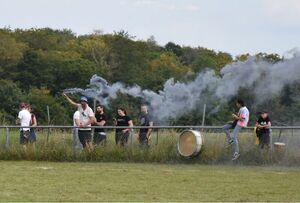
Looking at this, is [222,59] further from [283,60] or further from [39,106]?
[283,60]

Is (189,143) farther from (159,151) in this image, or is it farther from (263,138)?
(263,138)

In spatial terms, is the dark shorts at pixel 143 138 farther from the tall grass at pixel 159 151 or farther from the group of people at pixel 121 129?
the tall grass at pixel 159 151

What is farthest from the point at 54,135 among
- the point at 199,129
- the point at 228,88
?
the point at 228,88

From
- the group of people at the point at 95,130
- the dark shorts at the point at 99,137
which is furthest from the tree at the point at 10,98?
the dark shorts at the point at 99,137

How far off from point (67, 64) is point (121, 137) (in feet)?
162

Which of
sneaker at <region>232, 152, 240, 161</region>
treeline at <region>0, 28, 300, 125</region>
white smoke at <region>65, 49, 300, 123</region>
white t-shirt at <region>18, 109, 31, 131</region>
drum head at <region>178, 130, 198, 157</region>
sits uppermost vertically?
treeline at <region>0, 28, 300, 125</region>

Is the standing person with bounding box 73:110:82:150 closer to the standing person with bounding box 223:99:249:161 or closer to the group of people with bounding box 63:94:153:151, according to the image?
the group of people with bounding box 63:94:153:151

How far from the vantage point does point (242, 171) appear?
50.9 ft

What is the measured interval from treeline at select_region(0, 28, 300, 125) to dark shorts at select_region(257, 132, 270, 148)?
22523 millimetres

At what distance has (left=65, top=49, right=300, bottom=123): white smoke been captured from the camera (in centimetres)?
2416

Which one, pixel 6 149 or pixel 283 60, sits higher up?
pixel 283 60

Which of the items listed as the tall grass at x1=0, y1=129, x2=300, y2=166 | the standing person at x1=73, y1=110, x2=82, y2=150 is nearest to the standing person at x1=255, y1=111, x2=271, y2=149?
the tall grass at x1=0, y1=129, x2=300, y2=166

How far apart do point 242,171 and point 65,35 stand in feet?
299

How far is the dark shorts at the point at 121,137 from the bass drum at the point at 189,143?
1.54 metres
